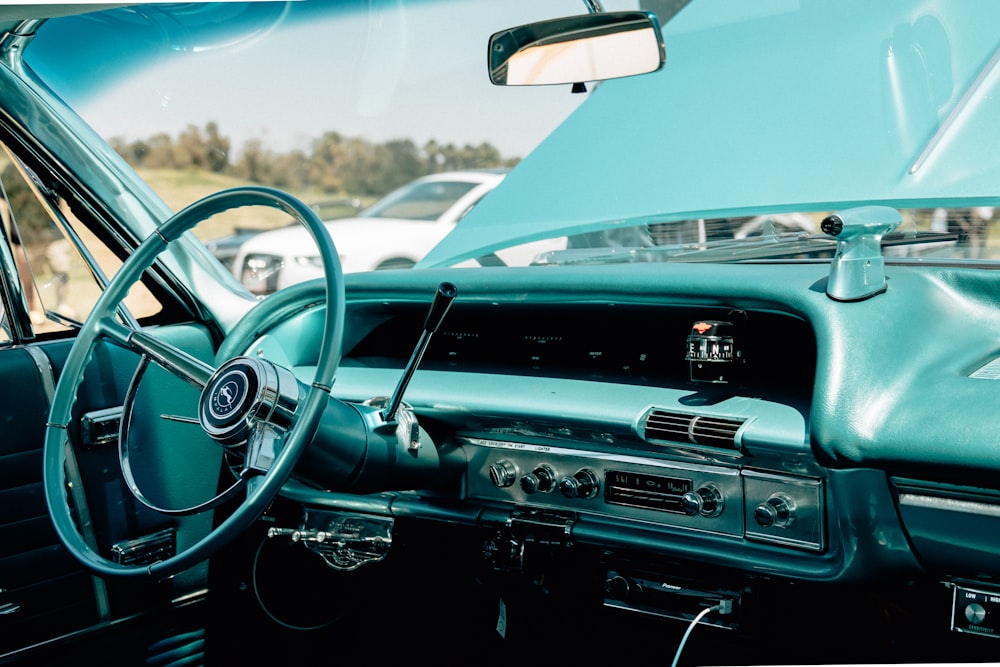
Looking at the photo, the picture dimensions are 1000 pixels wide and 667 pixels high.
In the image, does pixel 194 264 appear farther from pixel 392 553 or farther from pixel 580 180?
pixel 580 180

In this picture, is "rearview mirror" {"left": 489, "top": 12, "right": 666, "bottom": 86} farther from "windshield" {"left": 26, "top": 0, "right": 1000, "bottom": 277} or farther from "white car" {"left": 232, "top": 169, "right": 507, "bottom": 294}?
"white car" {"left": 232, "top": 169, "right": 507, "bottom": 294}

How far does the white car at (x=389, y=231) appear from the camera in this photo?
7.73m

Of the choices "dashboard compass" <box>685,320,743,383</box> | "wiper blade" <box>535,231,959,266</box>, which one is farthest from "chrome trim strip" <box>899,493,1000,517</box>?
"wiper blade" <box>535,231,959,266</box>

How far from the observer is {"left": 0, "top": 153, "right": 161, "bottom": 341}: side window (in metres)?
2.60

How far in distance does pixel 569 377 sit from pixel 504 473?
0.28 meters

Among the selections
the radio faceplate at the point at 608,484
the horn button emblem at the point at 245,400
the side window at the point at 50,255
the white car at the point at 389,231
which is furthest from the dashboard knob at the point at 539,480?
the white car at the point at 389,231

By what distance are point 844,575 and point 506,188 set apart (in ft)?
4.05

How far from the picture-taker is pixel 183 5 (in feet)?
8.75

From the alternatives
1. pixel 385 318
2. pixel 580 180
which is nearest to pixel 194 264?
pixel 385 318

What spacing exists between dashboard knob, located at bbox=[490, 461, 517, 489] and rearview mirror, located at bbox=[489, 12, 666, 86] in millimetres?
923

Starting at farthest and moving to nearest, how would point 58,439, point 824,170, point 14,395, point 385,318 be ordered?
point 385,318 < point 14,395 < point 824,170 < point 58,439

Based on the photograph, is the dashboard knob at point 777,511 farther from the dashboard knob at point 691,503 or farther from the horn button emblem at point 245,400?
the horn button emblem at point 245,400

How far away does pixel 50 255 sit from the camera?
106 inches

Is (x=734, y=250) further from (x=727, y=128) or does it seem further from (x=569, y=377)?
(x=569, y=377)
